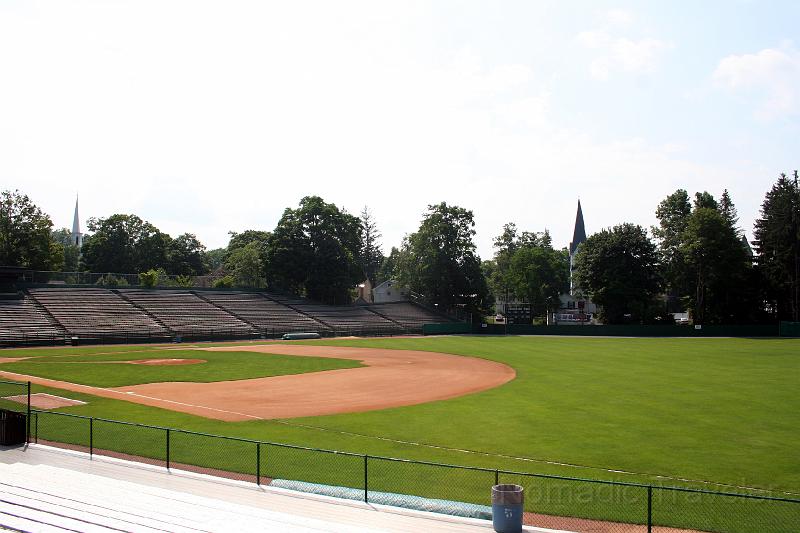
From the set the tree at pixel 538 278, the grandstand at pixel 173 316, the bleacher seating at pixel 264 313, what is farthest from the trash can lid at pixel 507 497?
the tree at pixel 538 278

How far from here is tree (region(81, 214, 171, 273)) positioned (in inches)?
4397

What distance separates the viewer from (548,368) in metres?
44.8

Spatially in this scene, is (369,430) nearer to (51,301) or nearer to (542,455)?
(542,455)

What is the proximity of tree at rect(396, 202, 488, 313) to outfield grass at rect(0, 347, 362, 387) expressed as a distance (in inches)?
2160

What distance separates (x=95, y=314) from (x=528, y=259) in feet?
253

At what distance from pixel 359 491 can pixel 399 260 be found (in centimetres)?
9905

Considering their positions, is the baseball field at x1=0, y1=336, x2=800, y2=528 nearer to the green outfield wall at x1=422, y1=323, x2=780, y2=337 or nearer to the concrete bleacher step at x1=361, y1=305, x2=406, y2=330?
the green outfield wall at x1=422, y1=323, x2=780, y2=337

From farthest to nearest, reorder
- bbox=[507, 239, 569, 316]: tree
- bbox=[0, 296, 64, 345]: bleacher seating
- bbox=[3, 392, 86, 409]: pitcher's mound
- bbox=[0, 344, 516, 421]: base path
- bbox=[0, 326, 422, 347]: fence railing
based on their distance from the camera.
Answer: bbox=[507, 239, 569, 316]: tree
bbox=[0, 326, 422, 347]: fence railing
bbox=[0, 296, 64, 345]: bleacher seating
bbox=[0, 344, 516, 421]: base path
bbox=[3, 392, 86, 409]: pitcher's mound

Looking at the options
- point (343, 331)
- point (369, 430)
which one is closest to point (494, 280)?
point (343, 331)

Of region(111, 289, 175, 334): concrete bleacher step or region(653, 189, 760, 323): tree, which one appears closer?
region(111, 289, 175, 334): concrete bleacher step

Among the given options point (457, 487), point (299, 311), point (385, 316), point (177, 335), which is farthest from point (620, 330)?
point (457, 487)

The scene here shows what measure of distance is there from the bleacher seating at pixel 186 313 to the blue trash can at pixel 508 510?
2533 inches

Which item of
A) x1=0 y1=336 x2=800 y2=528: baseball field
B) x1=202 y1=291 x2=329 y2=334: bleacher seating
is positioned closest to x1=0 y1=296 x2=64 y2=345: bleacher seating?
x1=0 y1=336 x2=800 y2=528: baseball field

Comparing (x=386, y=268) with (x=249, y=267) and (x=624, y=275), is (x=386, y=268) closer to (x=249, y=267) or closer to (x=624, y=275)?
(x=249, y=267)
